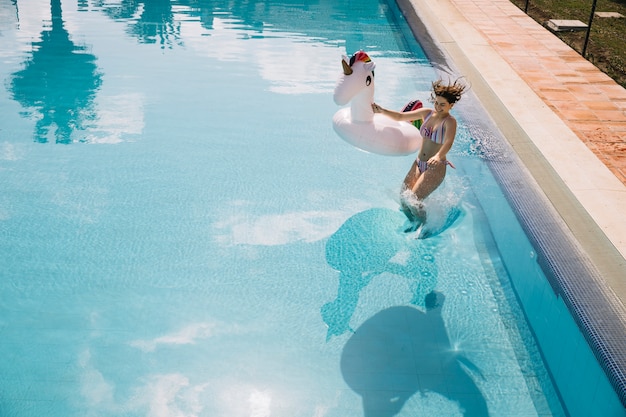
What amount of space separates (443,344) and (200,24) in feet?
30.0

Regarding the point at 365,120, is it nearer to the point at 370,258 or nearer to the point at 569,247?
the point at 370,258

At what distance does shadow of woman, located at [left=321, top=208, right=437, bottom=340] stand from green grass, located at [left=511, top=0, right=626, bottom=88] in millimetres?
4682

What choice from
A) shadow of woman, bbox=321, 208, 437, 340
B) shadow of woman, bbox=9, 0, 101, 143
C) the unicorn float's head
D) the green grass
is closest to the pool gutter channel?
shadow of woman, bbox=321, 208, 437, 340

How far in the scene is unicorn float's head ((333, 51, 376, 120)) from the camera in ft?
18.1

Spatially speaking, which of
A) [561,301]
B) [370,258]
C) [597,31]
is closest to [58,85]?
[370,258]

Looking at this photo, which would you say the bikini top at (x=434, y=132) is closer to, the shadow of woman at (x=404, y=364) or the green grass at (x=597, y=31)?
the shadow of woman at (x=404, y=364)

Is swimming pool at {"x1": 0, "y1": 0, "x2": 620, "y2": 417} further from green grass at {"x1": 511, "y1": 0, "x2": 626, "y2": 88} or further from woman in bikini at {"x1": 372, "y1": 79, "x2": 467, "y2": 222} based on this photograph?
green grass at {"x1": 511, "y1": 0, "x2": 626, "y2": 88}

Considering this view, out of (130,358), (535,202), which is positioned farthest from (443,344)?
(130,358)

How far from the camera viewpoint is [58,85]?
31.4 ft

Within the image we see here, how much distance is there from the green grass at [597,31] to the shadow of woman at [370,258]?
468 centimetres

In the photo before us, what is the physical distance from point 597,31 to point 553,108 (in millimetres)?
4231

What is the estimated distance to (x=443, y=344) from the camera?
5090mm

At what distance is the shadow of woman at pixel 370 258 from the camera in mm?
5477

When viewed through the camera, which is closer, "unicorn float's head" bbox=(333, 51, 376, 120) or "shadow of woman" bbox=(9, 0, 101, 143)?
"unicorn float's head" bbox=(333, 51, 376, 120)
